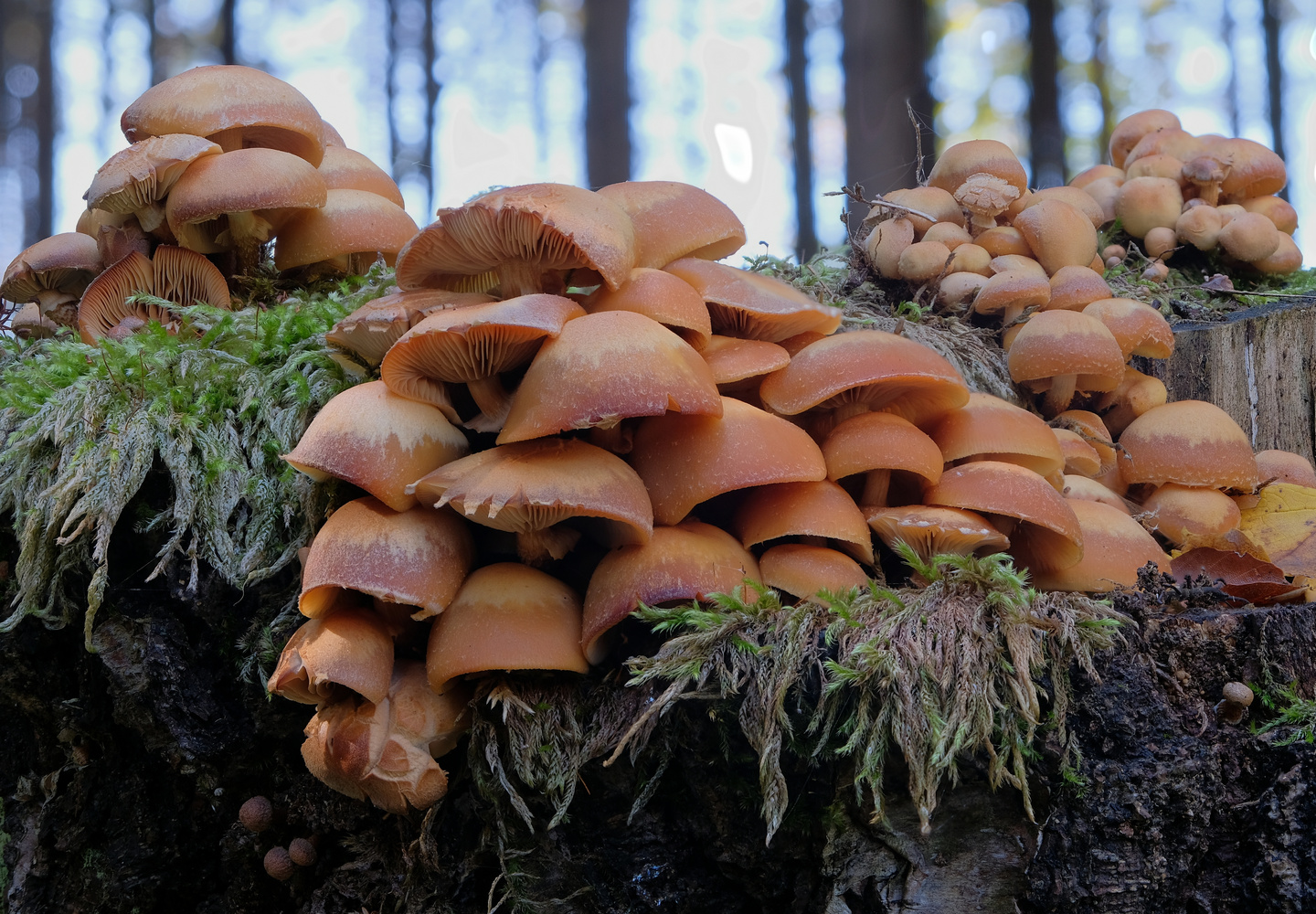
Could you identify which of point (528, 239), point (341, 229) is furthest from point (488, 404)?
point (341, 229)

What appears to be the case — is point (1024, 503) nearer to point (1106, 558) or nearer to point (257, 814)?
point (1106, 558)

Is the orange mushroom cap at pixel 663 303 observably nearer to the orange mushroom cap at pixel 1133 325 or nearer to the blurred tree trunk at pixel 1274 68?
the orange mushroom cap at pixel 1133 325

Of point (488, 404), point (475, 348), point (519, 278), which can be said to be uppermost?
point (519, 278)

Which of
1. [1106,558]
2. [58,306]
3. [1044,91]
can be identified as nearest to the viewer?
[1106,558]

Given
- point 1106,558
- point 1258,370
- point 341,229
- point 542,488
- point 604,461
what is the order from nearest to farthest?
point 542,488 < point 604,461 < point 1106,558 < point 341,229 < point 1258,370

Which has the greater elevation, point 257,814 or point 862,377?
point 862,377

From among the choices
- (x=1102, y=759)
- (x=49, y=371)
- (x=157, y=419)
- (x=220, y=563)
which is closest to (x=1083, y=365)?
(x=1102, y=759)

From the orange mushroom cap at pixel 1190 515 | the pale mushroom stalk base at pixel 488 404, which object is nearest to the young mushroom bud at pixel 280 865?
the pale mushroom stalk base at pixel 488 404
